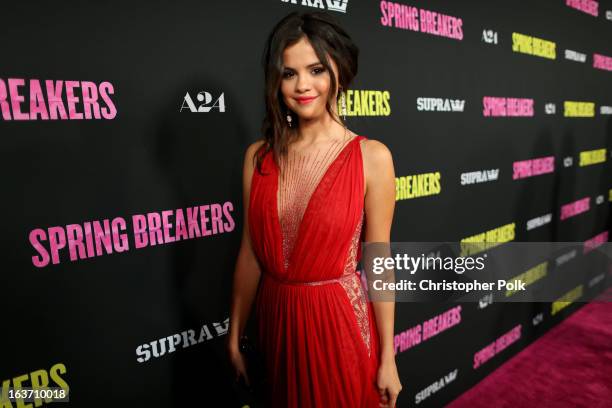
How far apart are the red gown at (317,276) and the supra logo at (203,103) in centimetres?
42

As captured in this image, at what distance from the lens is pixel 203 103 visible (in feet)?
4.97

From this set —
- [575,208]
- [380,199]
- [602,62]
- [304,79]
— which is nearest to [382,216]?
[380,199]

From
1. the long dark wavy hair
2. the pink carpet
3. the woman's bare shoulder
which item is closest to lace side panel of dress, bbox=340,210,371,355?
the woman's bare shoulder

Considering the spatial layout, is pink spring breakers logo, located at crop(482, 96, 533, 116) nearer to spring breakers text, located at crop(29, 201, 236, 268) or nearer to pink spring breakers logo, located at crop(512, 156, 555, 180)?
pink spring breakers logo, located at crop(512, 156, 555, 180)

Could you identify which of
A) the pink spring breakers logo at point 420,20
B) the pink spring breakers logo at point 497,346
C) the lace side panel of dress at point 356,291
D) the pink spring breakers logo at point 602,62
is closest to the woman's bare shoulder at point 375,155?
the lace side panel of dress at point 356,291

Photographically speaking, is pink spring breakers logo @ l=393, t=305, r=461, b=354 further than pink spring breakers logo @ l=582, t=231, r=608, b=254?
No

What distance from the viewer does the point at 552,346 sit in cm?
324

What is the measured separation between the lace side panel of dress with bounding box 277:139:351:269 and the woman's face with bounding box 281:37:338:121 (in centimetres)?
12

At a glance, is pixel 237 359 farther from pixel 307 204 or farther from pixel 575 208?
pixel 575 208

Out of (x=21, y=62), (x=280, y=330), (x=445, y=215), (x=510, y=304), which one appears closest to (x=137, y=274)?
(x=280, y=330)

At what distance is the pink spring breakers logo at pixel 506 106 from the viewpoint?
105 inches

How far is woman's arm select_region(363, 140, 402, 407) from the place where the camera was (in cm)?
117

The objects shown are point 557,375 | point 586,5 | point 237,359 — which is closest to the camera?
point 237,359

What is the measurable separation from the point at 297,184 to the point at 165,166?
0.53m
